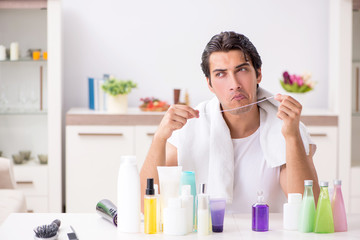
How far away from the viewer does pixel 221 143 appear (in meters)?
2.13

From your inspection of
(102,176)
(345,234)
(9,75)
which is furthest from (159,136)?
(9,75)

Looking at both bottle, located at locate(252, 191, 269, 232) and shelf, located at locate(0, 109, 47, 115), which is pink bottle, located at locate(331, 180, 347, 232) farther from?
shelf, located at locate(0, 109, 47, 115)

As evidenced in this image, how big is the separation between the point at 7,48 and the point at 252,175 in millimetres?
2283

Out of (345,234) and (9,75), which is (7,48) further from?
(345,234)

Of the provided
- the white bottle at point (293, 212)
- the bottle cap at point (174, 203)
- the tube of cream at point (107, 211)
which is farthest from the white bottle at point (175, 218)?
the white bottle at point (293, 212)

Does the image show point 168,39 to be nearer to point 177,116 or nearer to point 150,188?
point 177,116

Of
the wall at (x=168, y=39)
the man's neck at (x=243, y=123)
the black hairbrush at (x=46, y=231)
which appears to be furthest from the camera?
the wall at (x=168, y=39)

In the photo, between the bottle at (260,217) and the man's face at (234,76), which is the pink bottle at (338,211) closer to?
the bottle at (260,217)

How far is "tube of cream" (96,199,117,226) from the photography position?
5.81 ft

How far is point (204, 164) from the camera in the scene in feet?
7.07

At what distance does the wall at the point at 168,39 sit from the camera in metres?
4.00

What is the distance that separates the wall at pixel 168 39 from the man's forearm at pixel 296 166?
2.06 metres

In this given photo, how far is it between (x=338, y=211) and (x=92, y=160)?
2.19 meters

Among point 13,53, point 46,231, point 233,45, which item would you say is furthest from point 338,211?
point 13,53
